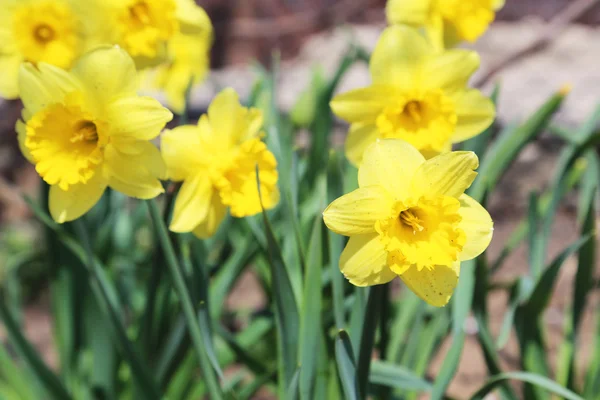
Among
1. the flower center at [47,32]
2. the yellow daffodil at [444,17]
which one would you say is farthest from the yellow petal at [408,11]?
the flower center at [47,32]

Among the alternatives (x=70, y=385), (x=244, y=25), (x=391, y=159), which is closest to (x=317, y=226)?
(x=391, y=159)

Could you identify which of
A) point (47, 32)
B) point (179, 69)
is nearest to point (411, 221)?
point (47, 32)

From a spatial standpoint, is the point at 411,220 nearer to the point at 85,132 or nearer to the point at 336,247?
the point at 336,247

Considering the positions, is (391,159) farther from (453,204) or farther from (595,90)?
(595,90)

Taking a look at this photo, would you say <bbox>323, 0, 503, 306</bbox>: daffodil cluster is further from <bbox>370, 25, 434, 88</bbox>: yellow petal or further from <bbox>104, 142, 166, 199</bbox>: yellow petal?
<bbox>104, 142, 166, 199</bbox>: yellow petal

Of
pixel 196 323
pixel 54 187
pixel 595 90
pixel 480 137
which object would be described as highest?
pixel 54 187

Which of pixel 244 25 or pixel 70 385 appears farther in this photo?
pixel 244 25
